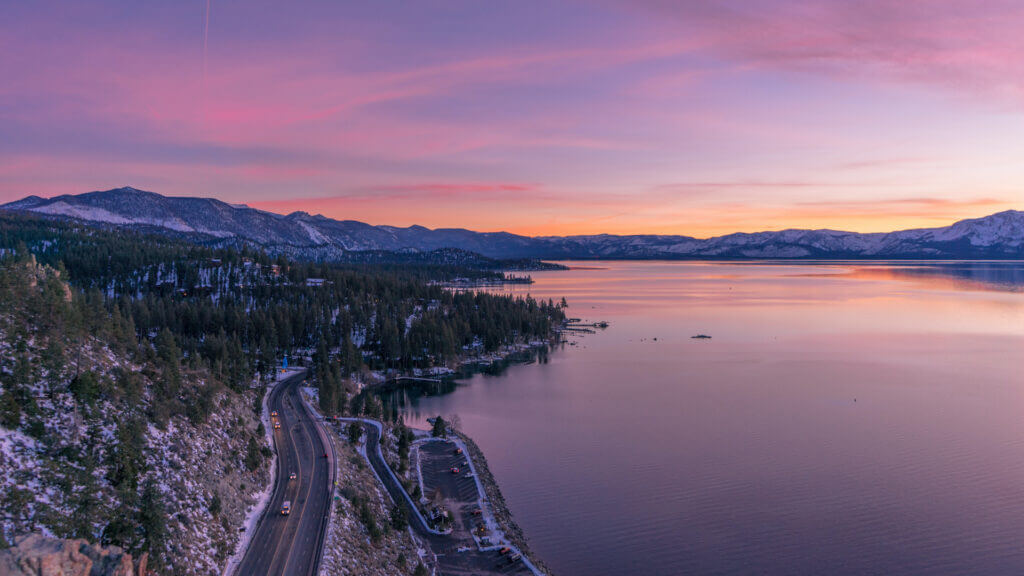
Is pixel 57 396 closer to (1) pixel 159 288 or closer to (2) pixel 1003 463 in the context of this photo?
(2) pixel 1003 463

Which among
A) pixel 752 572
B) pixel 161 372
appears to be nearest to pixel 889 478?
pixel 752 572

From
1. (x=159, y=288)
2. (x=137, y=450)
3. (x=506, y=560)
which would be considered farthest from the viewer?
(x=159, y=288)

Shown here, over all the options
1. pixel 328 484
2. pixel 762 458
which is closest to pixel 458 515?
pixel 328 484

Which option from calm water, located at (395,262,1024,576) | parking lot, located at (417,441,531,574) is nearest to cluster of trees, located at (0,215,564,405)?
parking lot, located at (417,441,531,574)

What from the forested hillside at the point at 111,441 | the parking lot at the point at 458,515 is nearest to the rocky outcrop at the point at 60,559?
the forested hillside at the point at 111,441

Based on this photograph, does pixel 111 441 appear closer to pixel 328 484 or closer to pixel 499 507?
pixel 328 484

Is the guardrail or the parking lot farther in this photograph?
the parking lot

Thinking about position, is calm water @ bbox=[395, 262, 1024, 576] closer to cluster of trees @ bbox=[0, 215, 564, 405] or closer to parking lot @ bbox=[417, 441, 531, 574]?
parking lot @ bbox=[417, 441, 531, 574]
